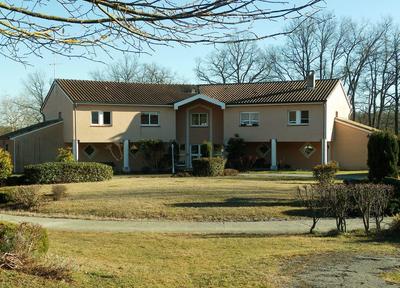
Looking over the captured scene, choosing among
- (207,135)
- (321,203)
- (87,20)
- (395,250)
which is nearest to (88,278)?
(87,20)

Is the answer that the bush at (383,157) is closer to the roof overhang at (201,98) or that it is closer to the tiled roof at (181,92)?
the tiled roof at (181,92)

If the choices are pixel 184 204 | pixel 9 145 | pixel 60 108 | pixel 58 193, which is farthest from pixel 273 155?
pixel 184 204

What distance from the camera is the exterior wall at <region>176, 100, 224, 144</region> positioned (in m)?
46.6

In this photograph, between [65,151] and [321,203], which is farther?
[65,151]

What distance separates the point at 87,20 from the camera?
207 inches

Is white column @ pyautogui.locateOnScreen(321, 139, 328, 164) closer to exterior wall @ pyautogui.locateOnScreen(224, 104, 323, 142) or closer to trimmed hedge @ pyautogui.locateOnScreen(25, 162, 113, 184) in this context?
exterior wall @ pyautogui.locateOnScreen(224, 104, 323, 142)

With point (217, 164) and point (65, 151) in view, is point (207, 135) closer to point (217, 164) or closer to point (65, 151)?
point (217, 164)

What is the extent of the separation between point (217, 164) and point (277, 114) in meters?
10.1

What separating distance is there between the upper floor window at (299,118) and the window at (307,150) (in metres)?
2.28

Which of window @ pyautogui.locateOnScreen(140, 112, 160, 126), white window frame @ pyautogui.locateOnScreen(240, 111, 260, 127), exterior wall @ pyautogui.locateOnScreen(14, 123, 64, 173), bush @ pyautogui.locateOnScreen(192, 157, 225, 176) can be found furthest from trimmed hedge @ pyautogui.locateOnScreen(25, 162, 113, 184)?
white window frame @ pyautogui.locateOnScreen(240, 111, 260, 127)

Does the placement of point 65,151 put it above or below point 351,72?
below

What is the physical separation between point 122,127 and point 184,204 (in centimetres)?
2435

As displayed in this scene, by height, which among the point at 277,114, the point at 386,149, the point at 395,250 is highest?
the point at 277,114

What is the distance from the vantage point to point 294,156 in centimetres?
4481
